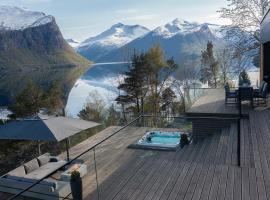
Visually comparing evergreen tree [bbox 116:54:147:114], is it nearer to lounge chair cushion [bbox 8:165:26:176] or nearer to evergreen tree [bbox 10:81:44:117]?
evergreen tree [bbox 10:81:44:117]

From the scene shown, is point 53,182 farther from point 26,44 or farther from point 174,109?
point 26,44

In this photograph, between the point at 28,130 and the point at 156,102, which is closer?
the point at 28,130

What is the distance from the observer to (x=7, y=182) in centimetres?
819

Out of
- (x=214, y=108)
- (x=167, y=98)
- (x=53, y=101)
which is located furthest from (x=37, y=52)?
(x=214, y=108)

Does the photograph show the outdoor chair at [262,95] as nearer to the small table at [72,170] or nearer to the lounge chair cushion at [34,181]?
the small table at [72,170]

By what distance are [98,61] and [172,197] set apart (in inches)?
7039

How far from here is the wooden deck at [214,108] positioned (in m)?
9.85

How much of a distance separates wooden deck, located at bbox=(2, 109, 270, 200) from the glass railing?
0.03 m

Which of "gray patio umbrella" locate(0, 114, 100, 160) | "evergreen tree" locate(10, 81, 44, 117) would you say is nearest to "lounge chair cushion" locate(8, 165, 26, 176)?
"gray patio umbrella" locate(0, 114, 100, 160)

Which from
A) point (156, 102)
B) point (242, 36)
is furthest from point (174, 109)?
point (242, 36)

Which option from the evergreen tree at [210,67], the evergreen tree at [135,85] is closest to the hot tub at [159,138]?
the evergreen tree at [135,85]

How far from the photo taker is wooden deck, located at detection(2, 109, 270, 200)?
4895 millimetres

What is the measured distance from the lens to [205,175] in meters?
5.54

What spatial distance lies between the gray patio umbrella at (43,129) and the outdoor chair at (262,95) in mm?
5500
